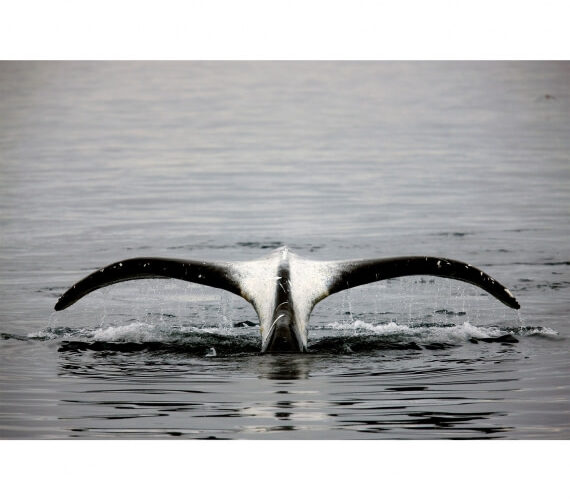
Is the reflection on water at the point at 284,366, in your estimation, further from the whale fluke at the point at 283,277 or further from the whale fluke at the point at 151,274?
the whale fluke at the point at 151,274

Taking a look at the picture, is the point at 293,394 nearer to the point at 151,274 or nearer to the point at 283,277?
the point at 283,277

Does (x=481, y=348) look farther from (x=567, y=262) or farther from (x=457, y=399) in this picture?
(x=567, y=262)

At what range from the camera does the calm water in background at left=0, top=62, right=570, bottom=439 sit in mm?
8352

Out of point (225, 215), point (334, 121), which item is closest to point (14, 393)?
point (225, 215)

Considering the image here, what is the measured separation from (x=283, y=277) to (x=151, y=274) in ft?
3.59

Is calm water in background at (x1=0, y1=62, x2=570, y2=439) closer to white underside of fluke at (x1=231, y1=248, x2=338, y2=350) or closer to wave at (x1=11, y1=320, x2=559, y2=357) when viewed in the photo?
wave at (x1=11, y1=320, x2=559, y2=357)

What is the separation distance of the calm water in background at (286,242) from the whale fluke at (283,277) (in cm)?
40

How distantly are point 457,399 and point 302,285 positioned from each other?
1.92 metres

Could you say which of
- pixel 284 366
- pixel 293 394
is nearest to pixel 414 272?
pixel 284 366

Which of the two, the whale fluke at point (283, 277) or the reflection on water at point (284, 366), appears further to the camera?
the whale fluke at point (283, 277)

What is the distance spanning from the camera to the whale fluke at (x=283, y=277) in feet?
31.3

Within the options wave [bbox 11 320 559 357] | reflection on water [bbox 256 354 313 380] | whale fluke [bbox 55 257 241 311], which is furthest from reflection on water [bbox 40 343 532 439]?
whale fluke [bbox 55 257 241 311]

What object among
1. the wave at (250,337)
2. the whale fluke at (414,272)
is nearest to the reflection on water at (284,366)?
the wave at (250,337)

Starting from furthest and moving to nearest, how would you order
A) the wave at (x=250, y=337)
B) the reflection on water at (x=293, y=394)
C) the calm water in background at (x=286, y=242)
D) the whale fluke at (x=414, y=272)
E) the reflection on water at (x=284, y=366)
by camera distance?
the wave at (x=250, y=337) → the whale fluke at (x=414, y=272) → the reflection on water at (x=284, y=366) → the calm water in background at (x=286, y=242) → the reflection on water at (x=293, y=394)
